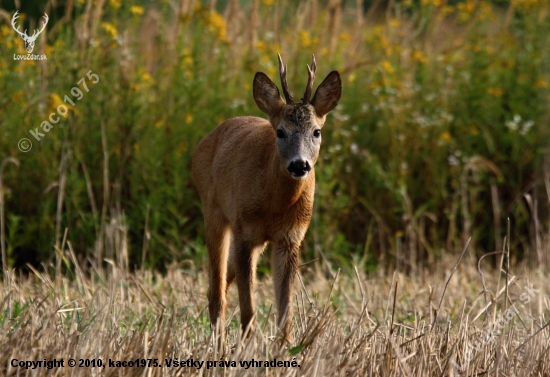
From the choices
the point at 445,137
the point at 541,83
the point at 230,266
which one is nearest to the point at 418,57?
the point at 445,137

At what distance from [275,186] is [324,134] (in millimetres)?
3471

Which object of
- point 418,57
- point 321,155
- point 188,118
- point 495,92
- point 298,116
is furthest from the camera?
point 418,57

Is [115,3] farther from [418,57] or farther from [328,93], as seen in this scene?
[328,93]

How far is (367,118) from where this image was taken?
8484mm

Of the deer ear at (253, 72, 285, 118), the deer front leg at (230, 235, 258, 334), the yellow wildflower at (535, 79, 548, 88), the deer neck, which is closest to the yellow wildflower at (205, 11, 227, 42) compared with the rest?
the yellow wildflower at (535, 79, 548, 88)

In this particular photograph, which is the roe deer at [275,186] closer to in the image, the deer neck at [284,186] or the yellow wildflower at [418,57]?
the deer neck at [284,186]

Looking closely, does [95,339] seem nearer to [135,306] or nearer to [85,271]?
[135,306]

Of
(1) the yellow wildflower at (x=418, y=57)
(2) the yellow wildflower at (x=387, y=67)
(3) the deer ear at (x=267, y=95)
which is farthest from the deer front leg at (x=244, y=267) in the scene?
(1) the yellow wildflower at (x=418, y=57)

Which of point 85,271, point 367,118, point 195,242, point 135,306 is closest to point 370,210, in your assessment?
point 367,118

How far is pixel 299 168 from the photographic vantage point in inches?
180

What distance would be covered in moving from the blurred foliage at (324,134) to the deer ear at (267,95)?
199 centimetres

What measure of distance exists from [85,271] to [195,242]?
904 millimetres

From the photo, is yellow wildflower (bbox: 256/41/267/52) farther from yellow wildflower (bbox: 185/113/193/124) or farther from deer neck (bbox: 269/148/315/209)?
deer neck (bbox: 269/148/315/209)

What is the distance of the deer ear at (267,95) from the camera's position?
498 cm
